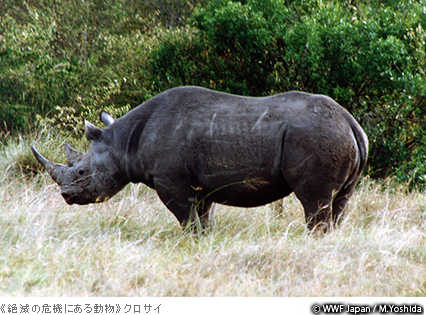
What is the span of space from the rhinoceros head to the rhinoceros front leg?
611 mm

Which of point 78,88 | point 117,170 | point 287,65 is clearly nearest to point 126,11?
point 78,88

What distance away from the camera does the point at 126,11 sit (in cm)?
1455

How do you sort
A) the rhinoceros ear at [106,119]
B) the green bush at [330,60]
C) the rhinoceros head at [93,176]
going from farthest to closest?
the green bush at [330,60]
the rhinoceros ear at [106,119]
the rhinoceros head at [93,176]

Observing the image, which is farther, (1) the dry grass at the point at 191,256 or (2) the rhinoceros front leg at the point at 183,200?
(2) the rhinoceros front leg at the point at 183,200

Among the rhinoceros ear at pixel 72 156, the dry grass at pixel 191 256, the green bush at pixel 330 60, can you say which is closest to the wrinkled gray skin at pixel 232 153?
the rhinoceros ear at pixel 72 156

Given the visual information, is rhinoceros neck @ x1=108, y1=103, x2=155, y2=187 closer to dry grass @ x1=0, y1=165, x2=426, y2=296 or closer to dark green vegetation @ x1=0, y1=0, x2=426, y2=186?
dry grass @ x1=0, y1=165, x2=426, y2=296

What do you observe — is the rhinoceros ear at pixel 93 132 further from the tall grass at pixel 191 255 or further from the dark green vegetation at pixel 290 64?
the dark green vegetation at pixel 290 64

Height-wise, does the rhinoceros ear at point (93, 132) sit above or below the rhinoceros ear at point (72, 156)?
above

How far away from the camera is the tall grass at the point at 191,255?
14.7 feet

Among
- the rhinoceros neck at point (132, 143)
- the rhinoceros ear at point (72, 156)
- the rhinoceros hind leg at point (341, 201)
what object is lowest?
the rhinoceros hind leg at point (341, 201)

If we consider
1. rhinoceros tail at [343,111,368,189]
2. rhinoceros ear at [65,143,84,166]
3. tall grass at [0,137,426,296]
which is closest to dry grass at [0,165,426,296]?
tall grass at [0,137,426,296]

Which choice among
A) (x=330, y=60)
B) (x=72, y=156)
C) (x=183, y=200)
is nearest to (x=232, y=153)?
(x=183, y=200)

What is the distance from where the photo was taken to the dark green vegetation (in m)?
8.02

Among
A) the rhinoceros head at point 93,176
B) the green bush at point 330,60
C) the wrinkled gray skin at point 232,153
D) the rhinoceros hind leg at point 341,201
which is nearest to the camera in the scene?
the wrinkled gray skin at point 232,153
